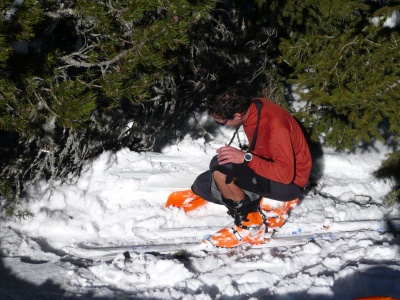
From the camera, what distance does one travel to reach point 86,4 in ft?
11.1

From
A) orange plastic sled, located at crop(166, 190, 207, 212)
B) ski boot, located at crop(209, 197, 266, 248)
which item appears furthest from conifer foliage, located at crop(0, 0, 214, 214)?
ski boot, located at crop(209, 197, 266, 248)

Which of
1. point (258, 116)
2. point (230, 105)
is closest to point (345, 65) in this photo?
point (258, 116)

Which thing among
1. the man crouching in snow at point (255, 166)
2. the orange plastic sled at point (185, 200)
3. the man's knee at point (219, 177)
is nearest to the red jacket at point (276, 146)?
the man crouching in snow at point (255, 166)

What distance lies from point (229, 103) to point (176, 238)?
1307 mm

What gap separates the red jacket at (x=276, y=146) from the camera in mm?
3844

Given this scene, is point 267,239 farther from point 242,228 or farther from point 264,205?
point 264,205

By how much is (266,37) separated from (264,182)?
7.87ft

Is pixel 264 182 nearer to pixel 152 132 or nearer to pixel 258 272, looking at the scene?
pixel 258 272

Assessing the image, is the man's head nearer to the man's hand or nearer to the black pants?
the man's hand

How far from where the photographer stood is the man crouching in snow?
388 cm

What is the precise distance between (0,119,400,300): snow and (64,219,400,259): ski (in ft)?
0.24

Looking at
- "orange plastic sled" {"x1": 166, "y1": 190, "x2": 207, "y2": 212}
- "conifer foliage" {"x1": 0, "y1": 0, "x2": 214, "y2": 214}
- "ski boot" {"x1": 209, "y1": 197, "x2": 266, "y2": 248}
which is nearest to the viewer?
"conifer foliage" {"x1": 0, "y1": 0, "x2": 214, "y2": 214}

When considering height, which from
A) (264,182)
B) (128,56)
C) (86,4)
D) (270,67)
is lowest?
(264,182)

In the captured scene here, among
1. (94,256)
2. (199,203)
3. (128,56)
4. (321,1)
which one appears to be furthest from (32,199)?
(321,1)
